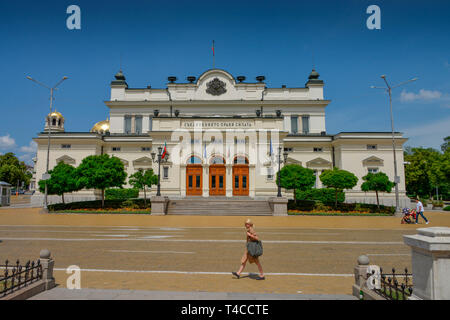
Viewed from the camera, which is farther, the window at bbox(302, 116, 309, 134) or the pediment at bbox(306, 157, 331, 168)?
the window at bbox(302, 116, 309, 134)

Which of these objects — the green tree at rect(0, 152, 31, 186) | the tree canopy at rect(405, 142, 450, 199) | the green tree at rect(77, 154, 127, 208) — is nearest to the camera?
the green tree at rect(77, 154, 127, 208)

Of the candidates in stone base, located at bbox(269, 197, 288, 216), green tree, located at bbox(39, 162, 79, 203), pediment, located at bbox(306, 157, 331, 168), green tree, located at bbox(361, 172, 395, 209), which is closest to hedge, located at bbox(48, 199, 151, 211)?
green tree, located at bbox(39, 162, 79, 203)

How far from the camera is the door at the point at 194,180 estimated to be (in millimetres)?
36969

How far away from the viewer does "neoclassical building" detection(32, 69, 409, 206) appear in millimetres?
36969

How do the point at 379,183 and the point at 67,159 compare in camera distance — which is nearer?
the point at 379,183

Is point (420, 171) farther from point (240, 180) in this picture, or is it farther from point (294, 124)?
point (240, 180)

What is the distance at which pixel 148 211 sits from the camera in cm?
3033

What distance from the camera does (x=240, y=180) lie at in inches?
1459

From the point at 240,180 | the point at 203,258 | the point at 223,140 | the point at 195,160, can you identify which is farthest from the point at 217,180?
the point at 203,258

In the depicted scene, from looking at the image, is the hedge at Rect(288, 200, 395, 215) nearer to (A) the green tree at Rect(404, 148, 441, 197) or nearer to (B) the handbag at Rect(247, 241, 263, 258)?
(B) the handbag at Rect(247, 241, 263, 258)

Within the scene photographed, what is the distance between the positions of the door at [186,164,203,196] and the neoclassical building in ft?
0.42

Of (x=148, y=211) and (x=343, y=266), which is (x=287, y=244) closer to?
(x=343, y=266)

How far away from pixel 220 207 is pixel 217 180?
6.31m
